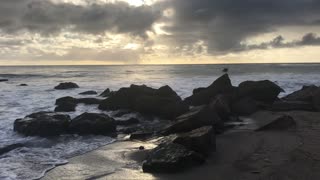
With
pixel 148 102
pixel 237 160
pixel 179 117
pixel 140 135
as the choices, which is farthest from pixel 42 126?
pixel 237 160

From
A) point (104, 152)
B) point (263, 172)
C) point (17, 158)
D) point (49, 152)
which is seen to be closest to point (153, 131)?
point (104, 152)

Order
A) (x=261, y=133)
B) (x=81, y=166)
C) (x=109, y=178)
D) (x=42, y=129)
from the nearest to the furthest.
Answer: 1. (x=109, y=178)
2. (x=81, y=166)
3. (x=261, y=133)
4. (x=42, y=129)

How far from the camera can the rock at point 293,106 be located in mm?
22344

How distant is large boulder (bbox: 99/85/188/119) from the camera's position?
22344mm

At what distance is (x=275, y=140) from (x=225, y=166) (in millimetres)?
3557

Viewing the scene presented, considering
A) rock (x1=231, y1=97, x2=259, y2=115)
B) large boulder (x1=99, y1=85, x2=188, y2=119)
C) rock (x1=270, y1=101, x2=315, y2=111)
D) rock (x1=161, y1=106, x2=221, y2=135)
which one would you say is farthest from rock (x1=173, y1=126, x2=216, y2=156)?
rock (x1=270, y1=101, x2=315, y2=111)

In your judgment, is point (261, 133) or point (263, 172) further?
point (261, 133)

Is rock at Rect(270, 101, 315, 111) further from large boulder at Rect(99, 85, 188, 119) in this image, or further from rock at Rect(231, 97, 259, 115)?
large boulder at Rect(99, 85, 188, 119)

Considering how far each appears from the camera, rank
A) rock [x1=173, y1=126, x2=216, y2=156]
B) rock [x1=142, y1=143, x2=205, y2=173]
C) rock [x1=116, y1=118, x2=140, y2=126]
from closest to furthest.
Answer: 1. rock [x1=142, y1=143, x2=205, y2=173]
2. rock [x1=173, y1=126, x2=216, y2=156]
3. rock [x1=116, y1=118, x2=140, y2=126]

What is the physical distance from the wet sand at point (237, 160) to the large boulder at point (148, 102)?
6.00 m

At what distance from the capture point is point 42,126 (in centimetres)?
1794

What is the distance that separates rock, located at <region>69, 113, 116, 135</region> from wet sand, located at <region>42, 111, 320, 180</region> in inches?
91.6

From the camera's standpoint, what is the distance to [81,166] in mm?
12750

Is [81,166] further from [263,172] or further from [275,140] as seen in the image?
[275,140]
